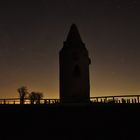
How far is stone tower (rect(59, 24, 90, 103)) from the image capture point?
134ft

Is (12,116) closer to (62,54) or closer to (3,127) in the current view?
(3,127)

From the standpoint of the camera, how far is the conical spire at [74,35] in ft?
143

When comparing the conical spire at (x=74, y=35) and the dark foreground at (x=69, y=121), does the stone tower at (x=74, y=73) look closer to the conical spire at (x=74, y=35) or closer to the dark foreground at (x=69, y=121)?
Answer: the conical spire at (x=74, y=35)

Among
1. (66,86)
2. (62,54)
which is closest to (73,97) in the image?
(66,86)

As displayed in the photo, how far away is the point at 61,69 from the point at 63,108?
10.3 m

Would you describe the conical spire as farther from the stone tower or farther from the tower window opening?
the tower window opening

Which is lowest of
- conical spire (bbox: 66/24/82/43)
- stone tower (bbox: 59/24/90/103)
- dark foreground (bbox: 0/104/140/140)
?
dark foreground (bbox: 0/104/140/140)

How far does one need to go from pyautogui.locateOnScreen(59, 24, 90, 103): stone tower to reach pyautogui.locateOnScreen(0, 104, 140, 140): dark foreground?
7.56 meters

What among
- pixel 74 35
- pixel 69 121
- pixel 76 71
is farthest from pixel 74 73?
pixel 69 121

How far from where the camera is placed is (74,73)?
1626 inches

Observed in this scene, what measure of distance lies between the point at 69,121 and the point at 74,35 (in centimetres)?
1529

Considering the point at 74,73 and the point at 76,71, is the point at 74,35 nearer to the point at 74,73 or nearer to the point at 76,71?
the point at 76,71

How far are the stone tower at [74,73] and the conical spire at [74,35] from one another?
520mm

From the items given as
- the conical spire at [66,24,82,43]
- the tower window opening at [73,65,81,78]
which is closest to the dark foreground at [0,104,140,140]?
the tower window opening at [73,65,81,78]
